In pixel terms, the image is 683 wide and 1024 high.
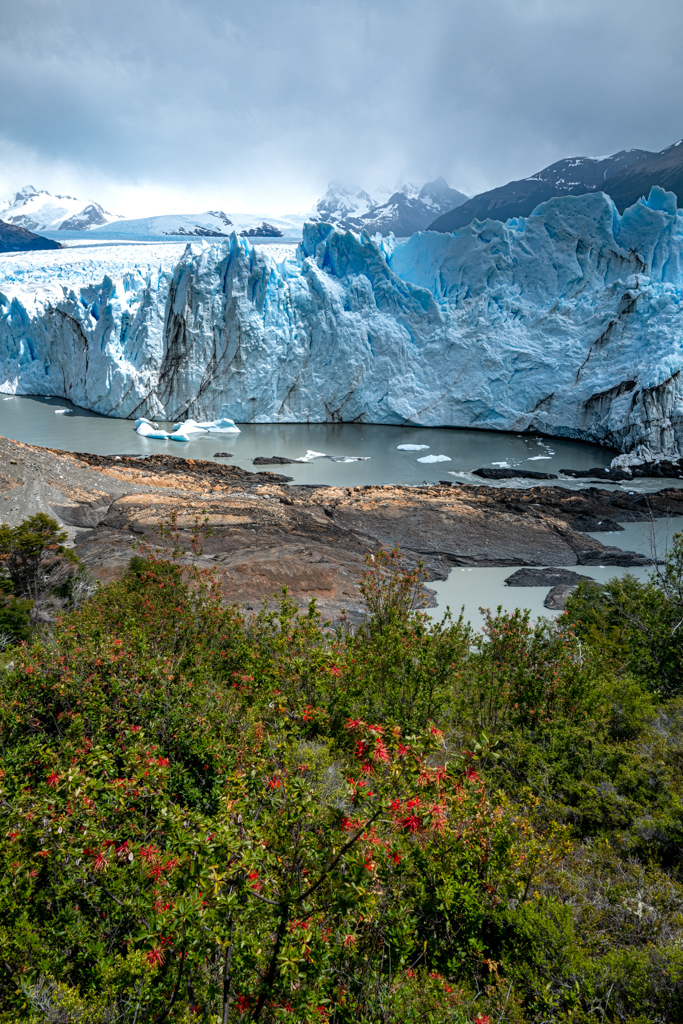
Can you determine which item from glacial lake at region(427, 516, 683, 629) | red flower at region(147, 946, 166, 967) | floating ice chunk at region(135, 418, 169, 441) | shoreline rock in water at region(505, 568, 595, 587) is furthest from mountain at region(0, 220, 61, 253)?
red flower at region(147, 946, 166, 967)

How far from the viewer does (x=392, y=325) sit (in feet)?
79.7

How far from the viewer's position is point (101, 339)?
81.7ft

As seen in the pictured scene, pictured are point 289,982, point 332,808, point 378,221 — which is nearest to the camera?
point 289,982

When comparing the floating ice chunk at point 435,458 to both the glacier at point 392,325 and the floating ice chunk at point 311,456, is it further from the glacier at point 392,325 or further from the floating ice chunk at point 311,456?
the glacier at point 392,325

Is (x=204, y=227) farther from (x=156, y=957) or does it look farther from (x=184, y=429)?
(x=156, y=957)

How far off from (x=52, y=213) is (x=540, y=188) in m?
90.9

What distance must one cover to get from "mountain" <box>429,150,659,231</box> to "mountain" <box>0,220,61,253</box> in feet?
140

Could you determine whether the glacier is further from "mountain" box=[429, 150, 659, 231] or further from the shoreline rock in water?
"mountain" box=[429, 150, 659, 231]

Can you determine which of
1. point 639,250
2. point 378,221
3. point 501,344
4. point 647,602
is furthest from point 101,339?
point 378,221

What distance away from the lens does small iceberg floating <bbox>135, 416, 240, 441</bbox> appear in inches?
852

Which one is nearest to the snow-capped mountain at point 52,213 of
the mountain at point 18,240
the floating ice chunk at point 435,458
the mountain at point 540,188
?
the mountain at point 18,240

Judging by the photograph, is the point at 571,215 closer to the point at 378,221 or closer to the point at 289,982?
the point at 289,982

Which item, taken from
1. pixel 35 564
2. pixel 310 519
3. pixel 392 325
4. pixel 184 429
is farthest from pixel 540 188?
pixel 35 564

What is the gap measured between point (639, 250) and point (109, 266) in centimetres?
2839
